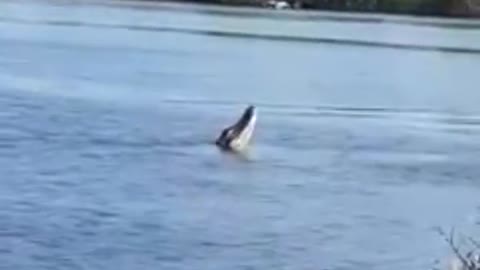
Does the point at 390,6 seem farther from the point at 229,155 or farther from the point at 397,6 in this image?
the point at 229,155

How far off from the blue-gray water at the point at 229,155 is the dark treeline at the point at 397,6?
20789 mm

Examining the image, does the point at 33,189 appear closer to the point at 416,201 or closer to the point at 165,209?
the point at 165,209

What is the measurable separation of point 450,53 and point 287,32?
6.95m

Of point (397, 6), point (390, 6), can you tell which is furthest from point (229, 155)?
point (390, 6)

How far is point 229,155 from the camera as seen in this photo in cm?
2325

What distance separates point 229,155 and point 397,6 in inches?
1810

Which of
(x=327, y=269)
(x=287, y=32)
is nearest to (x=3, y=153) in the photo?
(x=327, y=269)

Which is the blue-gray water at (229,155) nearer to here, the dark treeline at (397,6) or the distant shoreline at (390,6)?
the distant shoreline at (390,6)

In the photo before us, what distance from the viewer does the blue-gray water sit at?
1645 centimetres

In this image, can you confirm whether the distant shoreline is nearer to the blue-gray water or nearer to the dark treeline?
the dark treeline

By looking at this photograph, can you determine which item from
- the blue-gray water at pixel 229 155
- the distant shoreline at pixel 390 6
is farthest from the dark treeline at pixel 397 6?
the blue-gray water at pixel 229 155

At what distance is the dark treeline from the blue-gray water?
20.8m

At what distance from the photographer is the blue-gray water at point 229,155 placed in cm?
1645

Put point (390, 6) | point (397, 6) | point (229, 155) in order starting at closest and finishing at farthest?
point (229, 155) < point (397, 6) < point (390, 6)
